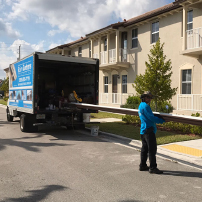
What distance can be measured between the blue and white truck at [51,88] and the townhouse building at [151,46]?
5.90 metres

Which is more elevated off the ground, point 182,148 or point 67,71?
point 67,71

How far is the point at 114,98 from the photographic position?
67.3 ft

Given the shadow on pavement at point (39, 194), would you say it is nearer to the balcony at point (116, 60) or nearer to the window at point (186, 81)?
Result: the window at point (186, 81)

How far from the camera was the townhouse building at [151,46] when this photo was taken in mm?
13859

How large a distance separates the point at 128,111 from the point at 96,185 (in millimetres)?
2878

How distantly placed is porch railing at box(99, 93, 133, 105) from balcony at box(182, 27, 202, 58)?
21.6ft

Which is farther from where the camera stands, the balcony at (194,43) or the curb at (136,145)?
the balcony at (194,43)

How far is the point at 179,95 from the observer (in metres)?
14.7

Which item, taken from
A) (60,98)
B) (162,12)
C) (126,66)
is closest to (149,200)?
(60,98)

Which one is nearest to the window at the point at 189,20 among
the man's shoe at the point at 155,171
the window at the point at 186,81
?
the window at the point at 186,81

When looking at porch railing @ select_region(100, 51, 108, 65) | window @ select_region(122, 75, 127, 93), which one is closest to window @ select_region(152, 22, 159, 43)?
window @ select_region(122, 75, 127, 93)

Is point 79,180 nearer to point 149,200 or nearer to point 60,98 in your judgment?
point 149,200

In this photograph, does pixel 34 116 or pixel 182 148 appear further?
pixel 34 116

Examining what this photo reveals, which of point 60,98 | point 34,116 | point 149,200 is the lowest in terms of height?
point 149,200
